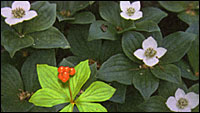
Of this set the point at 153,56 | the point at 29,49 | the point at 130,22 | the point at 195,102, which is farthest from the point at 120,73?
the point at 29,49

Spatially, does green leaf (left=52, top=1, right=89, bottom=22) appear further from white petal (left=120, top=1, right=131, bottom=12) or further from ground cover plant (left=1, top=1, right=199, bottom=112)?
white petal (left=120, top=1, right=131, bottom=12)

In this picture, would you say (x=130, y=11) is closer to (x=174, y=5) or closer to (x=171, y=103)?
(x=174, y=5)

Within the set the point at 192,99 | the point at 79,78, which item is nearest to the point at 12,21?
the point at 79,78

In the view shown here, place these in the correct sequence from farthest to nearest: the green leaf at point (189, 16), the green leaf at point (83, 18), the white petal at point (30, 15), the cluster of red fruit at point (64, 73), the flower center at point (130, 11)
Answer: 1. the green leaf at point (189, 16)
2. the green leaf at point (83, 18)
3. the flower center at point (130, 11)
4. the white petal at point (30, 15)
5. the cluster of red fruit at point (64, 73)

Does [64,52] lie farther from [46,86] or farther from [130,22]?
[46,86]

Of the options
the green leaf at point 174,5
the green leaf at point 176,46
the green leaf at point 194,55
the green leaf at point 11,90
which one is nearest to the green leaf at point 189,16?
the green leaf at point 174,5

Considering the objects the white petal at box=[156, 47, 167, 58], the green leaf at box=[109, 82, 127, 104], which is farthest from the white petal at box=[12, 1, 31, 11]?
the white petal at box=[156, 47, 167, 58]

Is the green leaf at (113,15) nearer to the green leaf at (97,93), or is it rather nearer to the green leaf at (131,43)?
the green leaf at (131,43)
